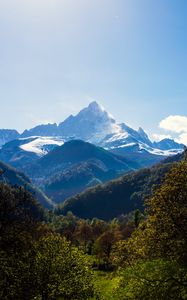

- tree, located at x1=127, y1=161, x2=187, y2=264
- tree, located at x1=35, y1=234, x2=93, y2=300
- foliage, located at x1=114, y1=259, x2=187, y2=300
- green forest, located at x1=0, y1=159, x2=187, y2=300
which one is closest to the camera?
foliage, located at x1=114, y1=259, x2=187, y2=300

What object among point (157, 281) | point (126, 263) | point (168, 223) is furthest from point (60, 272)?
point (168, 223)

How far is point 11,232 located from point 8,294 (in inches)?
266

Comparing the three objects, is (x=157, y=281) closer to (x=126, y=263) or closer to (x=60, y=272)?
(x=60, y=272)

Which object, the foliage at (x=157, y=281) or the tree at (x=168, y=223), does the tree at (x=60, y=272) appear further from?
the tree at (x=168, y=223)

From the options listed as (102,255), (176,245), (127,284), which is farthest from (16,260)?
(102,255)

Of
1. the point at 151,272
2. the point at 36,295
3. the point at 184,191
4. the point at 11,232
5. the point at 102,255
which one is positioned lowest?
the point at 102,255

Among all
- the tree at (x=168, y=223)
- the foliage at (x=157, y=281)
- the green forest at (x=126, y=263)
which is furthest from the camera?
the tree at (x=168, y=223)

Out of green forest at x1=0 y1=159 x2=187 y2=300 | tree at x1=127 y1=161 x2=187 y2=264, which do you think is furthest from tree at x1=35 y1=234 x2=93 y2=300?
tree at x1=127 y1=161 x2=187 y2=264

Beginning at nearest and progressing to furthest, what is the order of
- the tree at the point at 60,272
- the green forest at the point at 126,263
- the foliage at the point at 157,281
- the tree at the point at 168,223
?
the foliage at the point at 157,281
the green forest at the point at 126,263
the tree at the point at 168,223
the tree at the point at 60,272

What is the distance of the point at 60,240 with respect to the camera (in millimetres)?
44188

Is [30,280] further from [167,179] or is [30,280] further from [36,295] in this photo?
[167,179]

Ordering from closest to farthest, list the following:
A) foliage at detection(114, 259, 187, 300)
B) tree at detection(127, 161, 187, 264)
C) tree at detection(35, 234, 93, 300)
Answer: foliage at detection(114, 259, 187, 300), tree at detection(127, 161, 187, 264), tree at detection(35, 234, 93, 300)

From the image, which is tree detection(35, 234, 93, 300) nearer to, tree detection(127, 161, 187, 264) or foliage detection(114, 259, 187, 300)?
foliage detection(114, 259, 187, 300)

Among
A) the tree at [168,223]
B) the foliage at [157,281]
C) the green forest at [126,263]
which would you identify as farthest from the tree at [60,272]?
the tree at [168,223]
